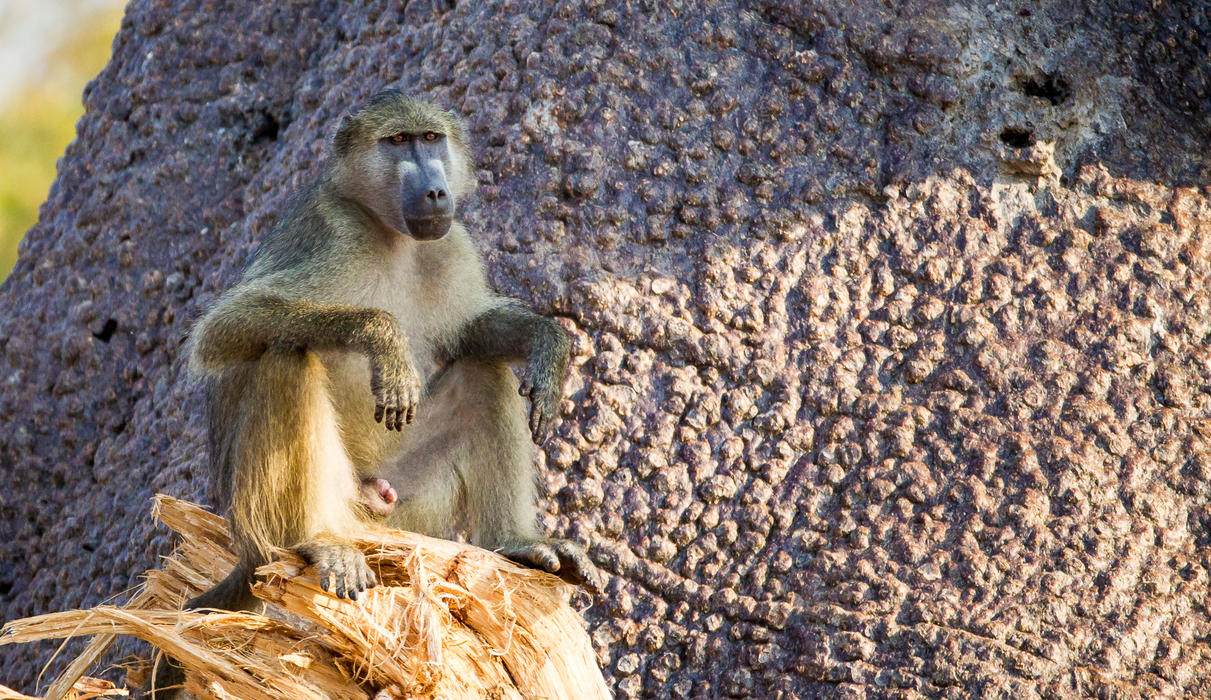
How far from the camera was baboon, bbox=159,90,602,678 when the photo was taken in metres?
2.80

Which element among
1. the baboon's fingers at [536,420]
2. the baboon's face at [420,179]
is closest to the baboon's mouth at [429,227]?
the baboon's face at [420,179]

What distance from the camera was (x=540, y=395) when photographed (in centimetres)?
303

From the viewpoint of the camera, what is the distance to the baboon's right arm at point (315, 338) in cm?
283

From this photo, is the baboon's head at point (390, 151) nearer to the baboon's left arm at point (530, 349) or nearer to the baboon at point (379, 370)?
the baboon at point (379, 370)

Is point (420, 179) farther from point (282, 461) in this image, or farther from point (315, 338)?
point (282, 461)

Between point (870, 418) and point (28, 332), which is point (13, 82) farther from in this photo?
point (870, 418)

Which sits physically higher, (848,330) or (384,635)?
(848,330)

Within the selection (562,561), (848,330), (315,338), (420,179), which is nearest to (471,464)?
(562,561)

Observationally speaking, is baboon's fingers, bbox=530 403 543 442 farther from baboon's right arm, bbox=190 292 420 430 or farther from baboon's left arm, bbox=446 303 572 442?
baboon's right arm, bbox=190 292 420 430

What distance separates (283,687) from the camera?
242 cm

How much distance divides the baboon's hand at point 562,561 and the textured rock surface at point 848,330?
190 millimetres

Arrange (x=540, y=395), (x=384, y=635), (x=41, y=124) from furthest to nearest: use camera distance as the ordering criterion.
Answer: (x=41, y=124) < (x=540, y=395) < (x=384, y=635)

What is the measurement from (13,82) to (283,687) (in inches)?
590

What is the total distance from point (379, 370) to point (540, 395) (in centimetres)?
41
